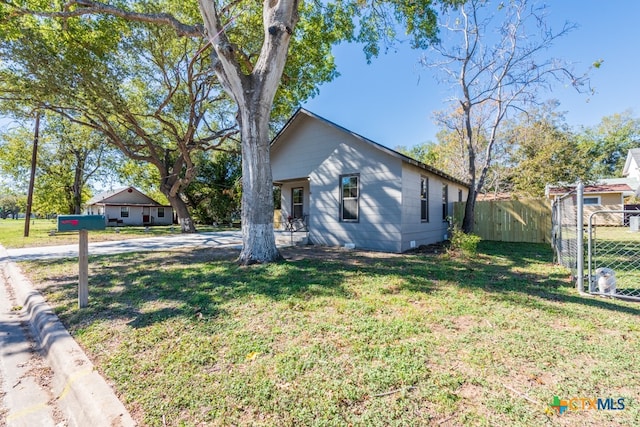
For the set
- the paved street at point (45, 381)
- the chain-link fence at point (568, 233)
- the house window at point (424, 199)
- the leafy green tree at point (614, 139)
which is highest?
the leafy green tree at point (614, 139)

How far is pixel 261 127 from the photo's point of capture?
6348 mm

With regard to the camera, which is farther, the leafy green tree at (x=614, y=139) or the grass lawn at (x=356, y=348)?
the leafy green tree at (x=614, y=139)

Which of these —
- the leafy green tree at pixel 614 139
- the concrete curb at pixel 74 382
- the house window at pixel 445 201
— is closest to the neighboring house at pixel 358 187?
the house window at pixel 445 201

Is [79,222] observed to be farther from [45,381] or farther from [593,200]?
[593,200]

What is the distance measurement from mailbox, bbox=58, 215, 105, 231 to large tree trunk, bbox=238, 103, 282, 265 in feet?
9.72

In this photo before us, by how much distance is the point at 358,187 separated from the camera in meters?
9.34

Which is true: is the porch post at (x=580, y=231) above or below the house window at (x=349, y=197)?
below

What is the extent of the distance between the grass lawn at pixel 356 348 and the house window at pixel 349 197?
14.4ft

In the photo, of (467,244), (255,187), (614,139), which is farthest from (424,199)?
(614,139)

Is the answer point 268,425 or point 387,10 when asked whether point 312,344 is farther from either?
point 387,10

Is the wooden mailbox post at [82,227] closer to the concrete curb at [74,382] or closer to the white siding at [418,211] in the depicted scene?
the concrete curb at [74,382]

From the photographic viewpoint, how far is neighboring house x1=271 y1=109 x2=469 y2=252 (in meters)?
8.62

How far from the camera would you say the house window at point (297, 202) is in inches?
507

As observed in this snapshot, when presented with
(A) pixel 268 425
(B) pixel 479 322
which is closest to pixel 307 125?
(B) pixel 479 322
